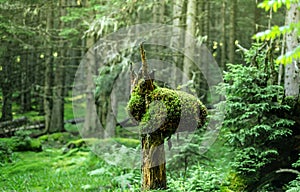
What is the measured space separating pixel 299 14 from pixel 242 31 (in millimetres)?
16460

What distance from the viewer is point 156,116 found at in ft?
18.8

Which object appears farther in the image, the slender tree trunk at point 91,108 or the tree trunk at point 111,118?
the tree trunk at point 111,118

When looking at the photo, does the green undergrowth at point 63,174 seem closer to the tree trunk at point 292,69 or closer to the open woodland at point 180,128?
the open woodland at point 180,128

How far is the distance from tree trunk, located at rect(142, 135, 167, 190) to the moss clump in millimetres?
178

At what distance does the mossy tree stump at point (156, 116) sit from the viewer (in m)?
5.75

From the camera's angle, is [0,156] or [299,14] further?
[0,156]

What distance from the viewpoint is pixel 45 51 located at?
60.3 feet

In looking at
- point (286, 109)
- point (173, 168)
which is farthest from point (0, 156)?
point (286, 109)

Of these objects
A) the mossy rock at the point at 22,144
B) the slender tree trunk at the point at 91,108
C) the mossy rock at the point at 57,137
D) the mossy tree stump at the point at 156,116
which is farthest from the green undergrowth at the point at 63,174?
the mossy rock at the point at 57,137

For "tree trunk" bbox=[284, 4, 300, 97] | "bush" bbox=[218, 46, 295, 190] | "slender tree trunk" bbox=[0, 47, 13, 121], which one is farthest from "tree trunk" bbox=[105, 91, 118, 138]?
"tree trunk" bbox=[284, 4, 300, 97]

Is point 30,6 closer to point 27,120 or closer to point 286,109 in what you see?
point 27,120

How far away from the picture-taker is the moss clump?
226 inches

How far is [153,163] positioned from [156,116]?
0.85m

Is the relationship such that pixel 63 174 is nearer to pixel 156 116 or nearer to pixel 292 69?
Answer: pixel 156 116
